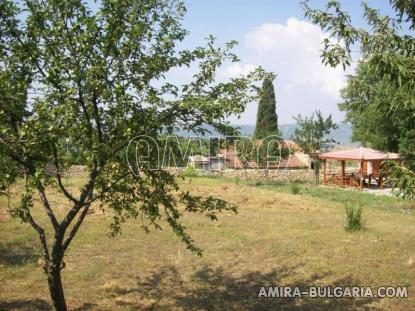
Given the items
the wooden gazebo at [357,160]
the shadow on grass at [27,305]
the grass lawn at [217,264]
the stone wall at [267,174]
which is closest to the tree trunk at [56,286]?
the grass lawn at [217,264]

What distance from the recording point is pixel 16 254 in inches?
349

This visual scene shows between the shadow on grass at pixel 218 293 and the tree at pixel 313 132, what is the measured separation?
63.8 ft

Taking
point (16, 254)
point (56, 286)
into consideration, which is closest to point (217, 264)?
point (56, 286)

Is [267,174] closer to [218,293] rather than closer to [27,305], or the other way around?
[218,293]

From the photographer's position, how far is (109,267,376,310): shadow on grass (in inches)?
247

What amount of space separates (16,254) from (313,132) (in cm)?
2102

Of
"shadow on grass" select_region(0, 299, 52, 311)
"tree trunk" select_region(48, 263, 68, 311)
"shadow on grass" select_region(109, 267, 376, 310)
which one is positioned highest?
"tree trunk" select_region(48, 263, 68, 311)

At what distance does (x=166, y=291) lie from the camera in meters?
6.93

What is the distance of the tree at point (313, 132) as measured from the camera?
26328 mm

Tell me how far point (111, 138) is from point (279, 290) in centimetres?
415

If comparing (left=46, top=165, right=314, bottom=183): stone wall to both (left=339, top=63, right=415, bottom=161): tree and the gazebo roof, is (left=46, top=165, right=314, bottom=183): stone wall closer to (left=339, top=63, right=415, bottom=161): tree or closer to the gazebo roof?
the gazebo roof

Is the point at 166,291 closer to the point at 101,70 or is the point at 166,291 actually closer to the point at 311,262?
the point at 311,262

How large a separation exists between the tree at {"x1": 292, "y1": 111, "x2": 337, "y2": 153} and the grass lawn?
13.5 meters

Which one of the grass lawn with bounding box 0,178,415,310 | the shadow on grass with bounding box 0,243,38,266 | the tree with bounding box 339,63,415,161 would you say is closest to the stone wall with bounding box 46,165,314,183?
the tree with bounding box 339,63,415,161
